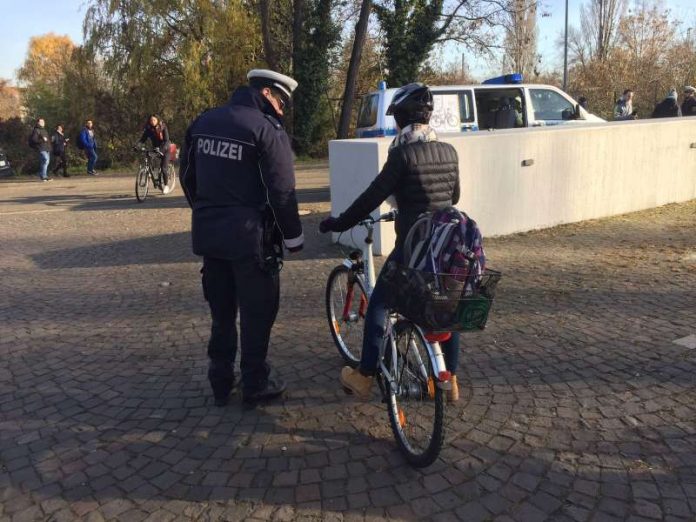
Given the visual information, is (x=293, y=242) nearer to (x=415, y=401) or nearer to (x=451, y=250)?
(x=451, y=250)

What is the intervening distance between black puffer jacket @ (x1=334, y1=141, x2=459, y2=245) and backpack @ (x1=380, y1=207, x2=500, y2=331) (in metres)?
0.27

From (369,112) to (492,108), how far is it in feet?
8.64

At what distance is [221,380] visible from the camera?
3.65 m

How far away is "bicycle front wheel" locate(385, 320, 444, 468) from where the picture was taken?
282cm

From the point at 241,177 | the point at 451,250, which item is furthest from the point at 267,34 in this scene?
the point at 451,250

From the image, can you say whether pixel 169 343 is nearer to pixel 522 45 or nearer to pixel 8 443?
pixel 8 443

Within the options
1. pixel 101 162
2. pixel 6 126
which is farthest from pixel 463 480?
pixel 6 126

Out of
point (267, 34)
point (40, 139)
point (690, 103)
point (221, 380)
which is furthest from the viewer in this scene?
point (267, 34)

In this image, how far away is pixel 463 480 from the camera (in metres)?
2.89

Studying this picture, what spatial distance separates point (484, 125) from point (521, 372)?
31.1ft

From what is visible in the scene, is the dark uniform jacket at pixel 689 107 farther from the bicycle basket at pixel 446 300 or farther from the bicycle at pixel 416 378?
the bicycle basket at pixel 446 300

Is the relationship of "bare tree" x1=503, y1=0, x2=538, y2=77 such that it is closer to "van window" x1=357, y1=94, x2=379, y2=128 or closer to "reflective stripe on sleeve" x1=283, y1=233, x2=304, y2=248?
"van window" x1=357, y1=94, x2=379, y2=128

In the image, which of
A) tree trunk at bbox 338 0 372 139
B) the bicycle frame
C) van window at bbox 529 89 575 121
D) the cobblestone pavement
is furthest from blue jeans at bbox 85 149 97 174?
the bicycle frame

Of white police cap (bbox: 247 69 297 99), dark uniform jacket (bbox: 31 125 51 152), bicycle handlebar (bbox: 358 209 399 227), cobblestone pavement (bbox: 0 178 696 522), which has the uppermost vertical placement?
dark uniform jacket (bbox: 31 125 51 152)
